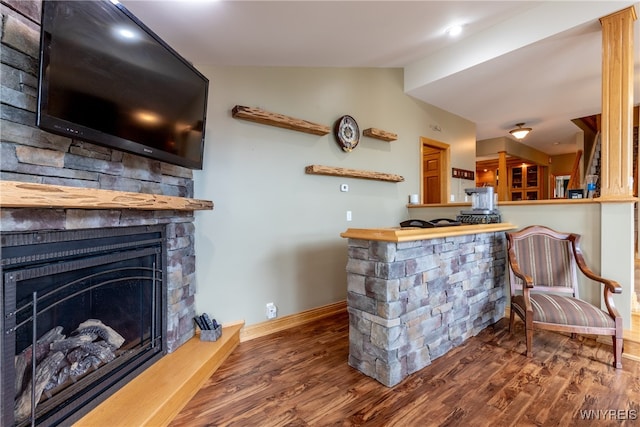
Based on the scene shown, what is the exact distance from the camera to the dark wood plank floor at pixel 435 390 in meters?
1.61

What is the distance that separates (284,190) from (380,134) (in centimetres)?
154

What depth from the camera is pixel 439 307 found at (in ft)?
7.39

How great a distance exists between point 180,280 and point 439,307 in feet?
6.65

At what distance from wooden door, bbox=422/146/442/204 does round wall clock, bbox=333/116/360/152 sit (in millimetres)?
1895

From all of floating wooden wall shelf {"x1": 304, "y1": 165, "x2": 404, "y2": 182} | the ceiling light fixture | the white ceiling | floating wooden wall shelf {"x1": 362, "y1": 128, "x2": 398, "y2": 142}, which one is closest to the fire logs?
the white ceiling

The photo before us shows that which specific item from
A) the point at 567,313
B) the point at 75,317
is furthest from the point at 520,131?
the point at 75,317

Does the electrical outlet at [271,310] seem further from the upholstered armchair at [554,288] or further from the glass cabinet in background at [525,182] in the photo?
the glass cabinet in background at [525,182]

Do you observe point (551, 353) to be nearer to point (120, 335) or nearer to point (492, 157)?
point (120, 335)

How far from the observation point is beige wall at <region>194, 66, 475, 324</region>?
8.30ft

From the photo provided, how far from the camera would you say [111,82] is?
1.42m

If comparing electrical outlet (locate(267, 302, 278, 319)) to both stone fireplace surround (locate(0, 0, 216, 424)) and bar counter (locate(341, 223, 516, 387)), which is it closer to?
bar counter (locate(341, 223, 516, 387))

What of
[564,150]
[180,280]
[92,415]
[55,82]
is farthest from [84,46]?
[564,150]

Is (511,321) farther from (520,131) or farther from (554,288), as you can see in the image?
(520,131)

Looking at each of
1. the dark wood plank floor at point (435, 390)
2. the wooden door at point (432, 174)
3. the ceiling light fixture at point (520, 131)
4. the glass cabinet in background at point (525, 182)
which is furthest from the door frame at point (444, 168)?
the glass cabinet in background at point (525, 182)
